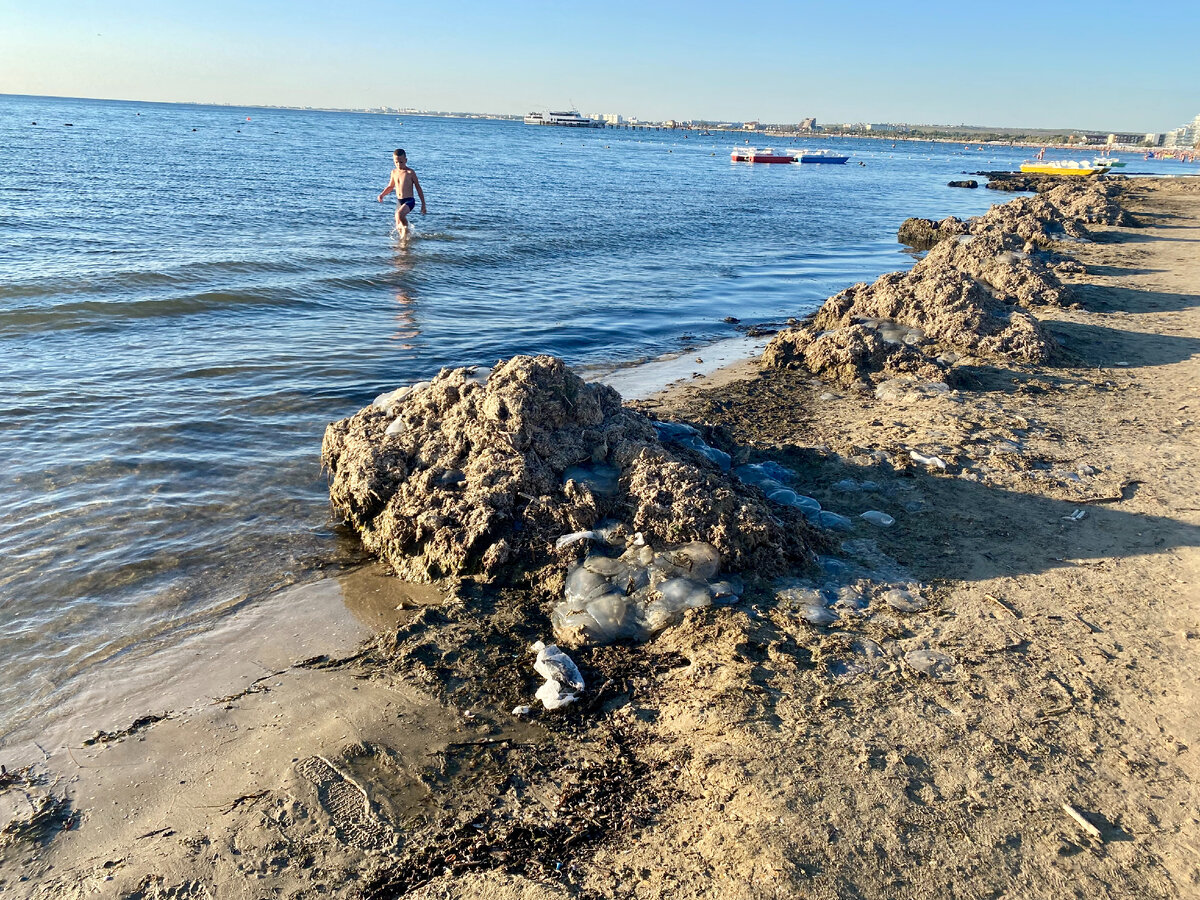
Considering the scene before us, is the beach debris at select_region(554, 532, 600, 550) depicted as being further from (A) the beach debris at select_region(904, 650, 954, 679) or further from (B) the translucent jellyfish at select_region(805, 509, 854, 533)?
(A) the beach debris at select_region(904, 650, 954, 679)

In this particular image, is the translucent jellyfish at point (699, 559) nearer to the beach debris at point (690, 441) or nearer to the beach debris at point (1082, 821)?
the beach debris at point (690, 441)

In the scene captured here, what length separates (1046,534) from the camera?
4.96m

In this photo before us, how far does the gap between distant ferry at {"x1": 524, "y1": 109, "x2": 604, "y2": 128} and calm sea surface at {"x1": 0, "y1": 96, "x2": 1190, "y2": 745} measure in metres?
156

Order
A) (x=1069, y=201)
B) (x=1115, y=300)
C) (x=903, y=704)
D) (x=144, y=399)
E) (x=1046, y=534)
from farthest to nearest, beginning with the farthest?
1. (x=1069, y=201)
2. (x=1115, y=300)
3. (x=144, y=399)
4. (x=1046, y=534)
5. (x=903, y=704)

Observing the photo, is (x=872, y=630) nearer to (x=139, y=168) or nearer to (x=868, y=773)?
(x=868, y=773)

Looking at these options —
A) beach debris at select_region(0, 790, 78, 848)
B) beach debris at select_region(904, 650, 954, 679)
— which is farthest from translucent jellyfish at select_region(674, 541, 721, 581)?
beach debris at select_region(0, 790, 78, 848)

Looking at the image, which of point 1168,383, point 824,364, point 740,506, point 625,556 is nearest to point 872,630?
point 740,506

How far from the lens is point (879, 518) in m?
5.16

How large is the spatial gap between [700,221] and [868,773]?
24337 millimetres

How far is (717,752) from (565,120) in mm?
185839

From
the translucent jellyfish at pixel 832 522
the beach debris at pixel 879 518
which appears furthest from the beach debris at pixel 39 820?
the beach debris at pixel 879 518

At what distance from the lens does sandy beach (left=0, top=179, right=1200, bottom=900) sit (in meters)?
2.66

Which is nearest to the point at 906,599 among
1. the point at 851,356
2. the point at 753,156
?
the point at 851,356

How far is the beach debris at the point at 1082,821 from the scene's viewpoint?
2747 millimetres
